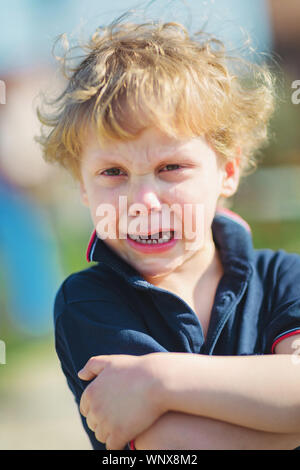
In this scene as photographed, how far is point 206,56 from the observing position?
1381mm

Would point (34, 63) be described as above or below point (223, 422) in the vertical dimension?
above

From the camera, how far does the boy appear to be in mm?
1018

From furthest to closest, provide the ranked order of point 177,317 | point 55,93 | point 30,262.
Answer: point 30,262 → point 55,93 → point 177,317

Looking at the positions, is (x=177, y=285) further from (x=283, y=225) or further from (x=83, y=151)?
(x=283, y=225)

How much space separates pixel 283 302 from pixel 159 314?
312 mm

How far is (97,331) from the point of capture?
3.83 ft

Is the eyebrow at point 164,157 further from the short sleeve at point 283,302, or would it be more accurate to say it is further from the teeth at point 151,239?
the short sleeve at point 283,302

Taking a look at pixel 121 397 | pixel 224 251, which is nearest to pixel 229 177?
pixel 224 251

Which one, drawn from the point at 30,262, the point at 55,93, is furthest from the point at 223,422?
the point at 30,262

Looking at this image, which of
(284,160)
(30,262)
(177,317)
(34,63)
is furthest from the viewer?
(34,63)

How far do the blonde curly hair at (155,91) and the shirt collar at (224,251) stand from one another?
20 centimetres

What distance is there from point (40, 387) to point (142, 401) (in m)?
2.17

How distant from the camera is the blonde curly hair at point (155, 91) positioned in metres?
1.21

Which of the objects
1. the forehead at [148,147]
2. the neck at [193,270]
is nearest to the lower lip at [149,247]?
the neck at [193,270]
